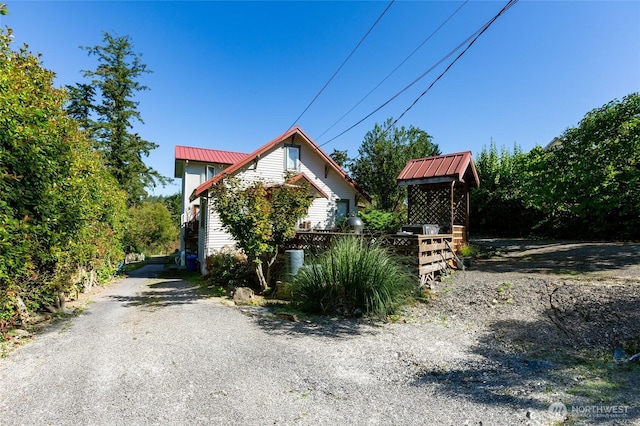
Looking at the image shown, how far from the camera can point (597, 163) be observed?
1090cm

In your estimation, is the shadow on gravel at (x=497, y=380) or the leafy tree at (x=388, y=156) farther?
the leafy tree at (x=388, y=156)

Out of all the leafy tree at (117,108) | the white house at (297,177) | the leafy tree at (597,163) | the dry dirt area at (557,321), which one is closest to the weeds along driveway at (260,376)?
the dry dirt area at (557,321)

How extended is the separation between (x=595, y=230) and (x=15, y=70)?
72.2 feet

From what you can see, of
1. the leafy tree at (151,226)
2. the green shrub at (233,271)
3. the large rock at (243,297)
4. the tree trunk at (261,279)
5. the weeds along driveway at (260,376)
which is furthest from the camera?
the leafy tree at (151,226)

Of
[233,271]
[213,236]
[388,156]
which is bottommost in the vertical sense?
[233,271]

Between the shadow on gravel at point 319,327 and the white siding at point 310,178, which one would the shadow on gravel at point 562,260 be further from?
the white siding at point 310,178

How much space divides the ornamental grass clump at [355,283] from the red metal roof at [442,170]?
18.3ft

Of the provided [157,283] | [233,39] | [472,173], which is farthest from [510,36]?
[157,283]

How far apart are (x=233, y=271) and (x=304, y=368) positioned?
7.27m

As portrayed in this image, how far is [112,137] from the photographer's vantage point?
27656 mm

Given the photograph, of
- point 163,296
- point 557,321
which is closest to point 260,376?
point 557,321

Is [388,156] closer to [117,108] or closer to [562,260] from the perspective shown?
[562,260]

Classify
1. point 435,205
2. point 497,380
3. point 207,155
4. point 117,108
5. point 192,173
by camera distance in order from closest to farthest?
point 497,380, point 435,205, point 192,173, point 207,155, point 117,108

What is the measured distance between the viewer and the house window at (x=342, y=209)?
17875 mm
